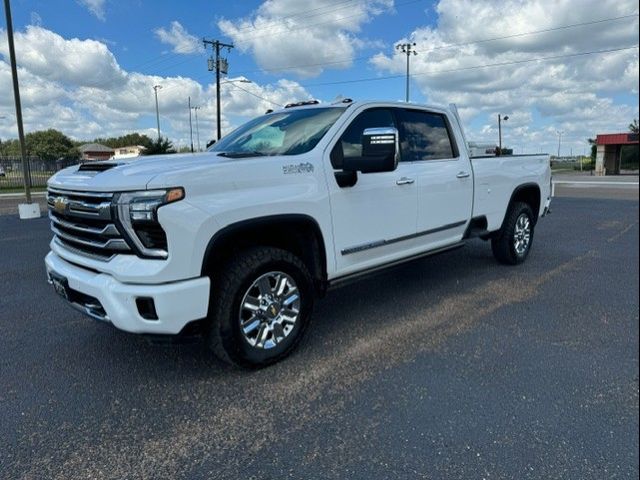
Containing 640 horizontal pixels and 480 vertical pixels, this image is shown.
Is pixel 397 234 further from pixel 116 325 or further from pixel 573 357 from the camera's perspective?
pixel 116 325

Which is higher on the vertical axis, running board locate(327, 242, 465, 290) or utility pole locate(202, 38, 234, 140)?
utility pole locate(202, 38, 234, 140)

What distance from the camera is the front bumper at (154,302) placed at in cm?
282

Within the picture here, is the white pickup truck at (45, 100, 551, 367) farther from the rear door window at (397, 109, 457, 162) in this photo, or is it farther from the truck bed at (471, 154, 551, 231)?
the truck bed at (471, 154, 551, 231)

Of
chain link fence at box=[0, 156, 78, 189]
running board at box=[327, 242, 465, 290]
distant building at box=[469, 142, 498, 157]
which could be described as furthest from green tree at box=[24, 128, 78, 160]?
running board at box=[327, 242, 465, 290]

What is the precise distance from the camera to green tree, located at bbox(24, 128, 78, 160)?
83250 millimetres

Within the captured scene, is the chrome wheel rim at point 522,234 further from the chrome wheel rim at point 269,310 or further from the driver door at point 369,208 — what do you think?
the chrome wheel rim at point 269,310

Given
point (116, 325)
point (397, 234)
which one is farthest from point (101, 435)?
point (397, 234)

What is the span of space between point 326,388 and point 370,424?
0.49 meters

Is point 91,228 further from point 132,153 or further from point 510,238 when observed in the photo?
point 132,153

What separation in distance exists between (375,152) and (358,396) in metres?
1.66

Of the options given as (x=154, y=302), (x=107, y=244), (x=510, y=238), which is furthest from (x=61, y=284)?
(x=510, y=238)

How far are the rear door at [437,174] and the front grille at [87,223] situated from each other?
262 cm

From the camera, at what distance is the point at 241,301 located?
317cm

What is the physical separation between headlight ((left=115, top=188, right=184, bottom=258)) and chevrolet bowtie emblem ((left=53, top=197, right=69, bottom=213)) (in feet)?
2.16
